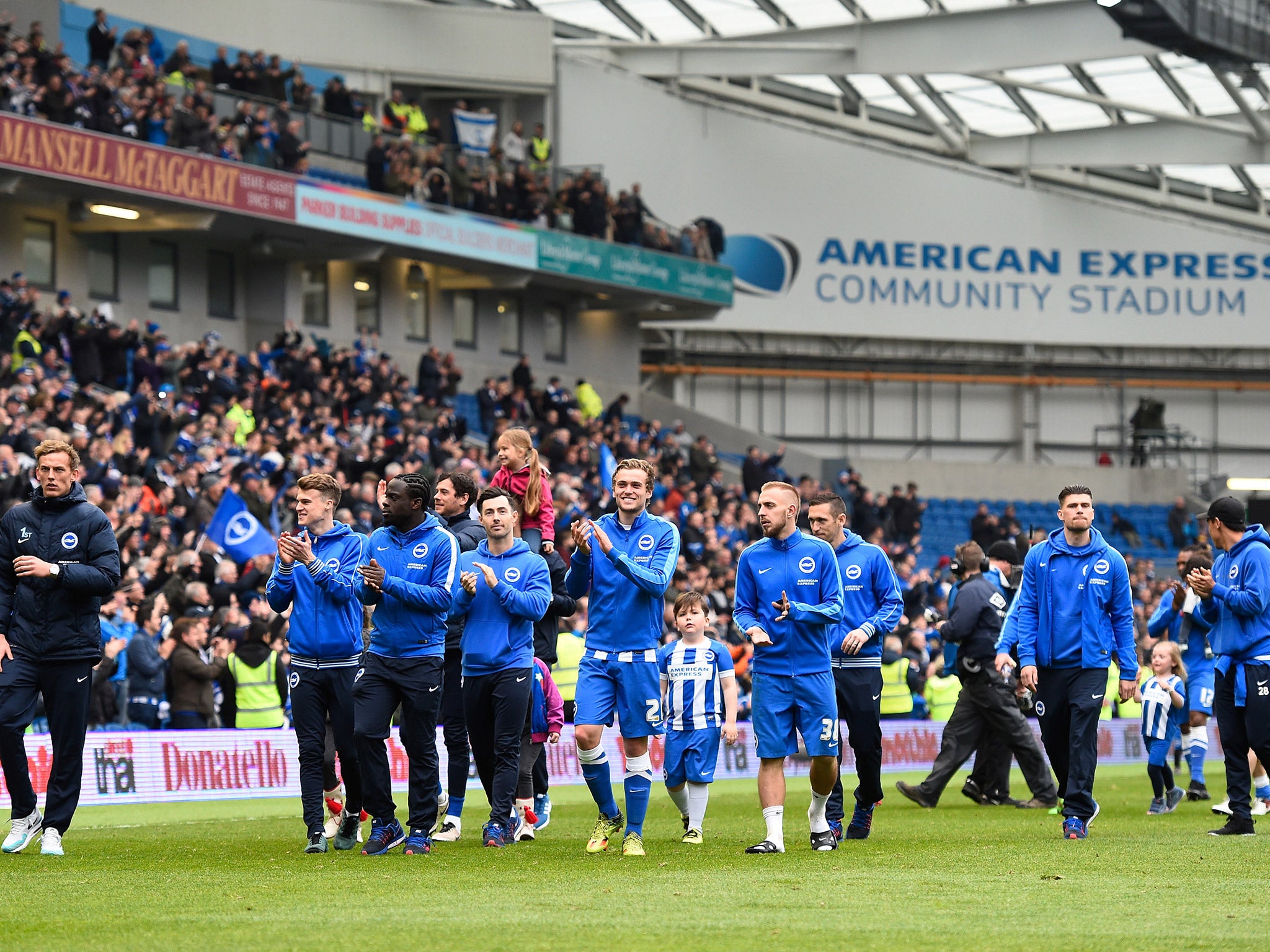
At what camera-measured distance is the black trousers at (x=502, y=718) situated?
33.4ft

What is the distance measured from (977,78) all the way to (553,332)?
1101 centimetres

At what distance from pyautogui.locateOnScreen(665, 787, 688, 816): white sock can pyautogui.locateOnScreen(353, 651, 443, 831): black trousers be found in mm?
1499

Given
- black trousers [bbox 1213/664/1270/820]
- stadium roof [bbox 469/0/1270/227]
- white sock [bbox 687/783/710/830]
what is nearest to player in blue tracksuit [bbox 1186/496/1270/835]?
black trousers [bbox 1213/664/1270/820]

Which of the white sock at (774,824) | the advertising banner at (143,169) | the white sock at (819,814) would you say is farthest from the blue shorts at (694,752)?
the advertising banner at (143,169)

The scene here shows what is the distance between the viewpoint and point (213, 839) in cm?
1160

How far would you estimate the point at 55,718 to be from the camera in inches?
392

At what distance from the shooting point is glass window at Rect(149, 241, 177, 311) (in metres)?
33.3

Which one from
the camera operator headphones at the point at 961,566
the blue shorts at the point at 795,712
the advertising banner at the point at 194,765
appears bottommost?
the advertising banner at the point at 194,765

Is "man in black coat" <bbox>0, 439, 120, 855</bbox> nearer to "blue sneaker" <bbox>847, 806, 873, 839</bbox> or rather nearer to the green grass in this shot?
the green grass

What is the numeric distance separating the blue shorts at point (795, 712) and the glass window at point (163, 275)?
25183 mm

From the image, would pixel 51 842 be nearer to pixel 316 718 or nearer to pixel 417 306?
pixel 316 718

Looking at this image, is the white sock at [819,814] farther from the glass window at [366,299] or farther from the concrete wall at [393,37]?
the concrete wall at [393,37]

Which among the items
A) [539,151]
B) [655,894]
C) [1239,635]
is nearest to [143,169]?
[539,151]

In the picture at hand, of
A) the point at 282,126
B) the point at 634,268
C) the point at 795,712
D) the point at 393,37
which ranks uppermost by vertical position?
the point at 393,37
